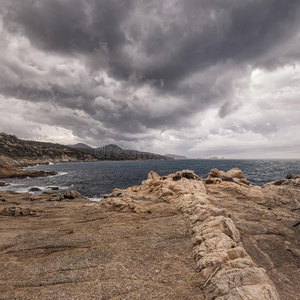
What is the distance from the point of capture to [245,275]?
30.1 ft

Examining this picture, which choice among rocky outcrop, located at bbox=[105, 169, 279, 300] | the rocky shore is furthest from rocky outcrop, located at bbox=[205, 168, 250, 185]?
rocky outcrop, located at bbox=[105, 169, 279, 300]

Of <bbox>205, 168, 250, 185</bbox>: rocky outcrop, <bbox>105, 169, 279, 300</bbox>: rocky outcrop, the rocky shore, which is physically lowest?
the rocky shore

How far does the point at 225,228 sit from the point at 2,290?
617 inches

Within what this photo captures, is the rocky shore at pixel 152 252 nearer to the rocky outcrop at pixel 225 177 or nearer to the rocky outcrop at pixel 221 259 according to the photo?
the rocky outcrop at pixel 221 259

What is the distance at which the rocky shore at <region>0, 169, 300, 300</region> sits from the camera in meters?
9.47

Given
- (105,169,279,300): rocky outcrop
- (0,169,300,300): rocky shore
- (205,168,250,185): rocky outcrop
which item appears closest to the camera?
(105,169,279,300): rocky outcrop

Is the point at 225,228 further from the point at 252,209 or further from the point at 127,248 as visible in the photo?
the point at 252,209

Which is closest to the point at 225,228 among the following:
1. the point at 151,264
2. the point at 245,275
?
the point at 245,275

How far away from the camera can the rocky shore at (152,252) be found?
9.47 m

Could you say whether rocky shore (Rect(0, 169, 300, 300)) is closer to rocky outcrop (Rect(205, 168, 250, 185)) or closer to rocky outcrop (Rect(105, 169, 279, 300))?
rocky outcrop (Rect(105, 169, 279, 300))

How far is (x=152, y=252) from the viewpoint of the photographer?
13.3m

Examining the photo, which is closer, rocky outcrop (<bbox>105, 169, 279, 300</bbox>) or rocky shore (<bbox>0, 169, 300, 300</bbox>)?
rocky outcrop (<bbox>105, 169, 279, 300</bbox>)

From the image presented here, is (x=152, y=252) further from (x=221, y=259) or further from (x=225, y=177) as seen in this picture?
(x=225, y=177)

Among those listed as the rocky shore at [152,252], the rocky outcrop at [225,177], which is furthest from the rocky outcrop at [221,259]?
the rocky outcrop at [225,177]
